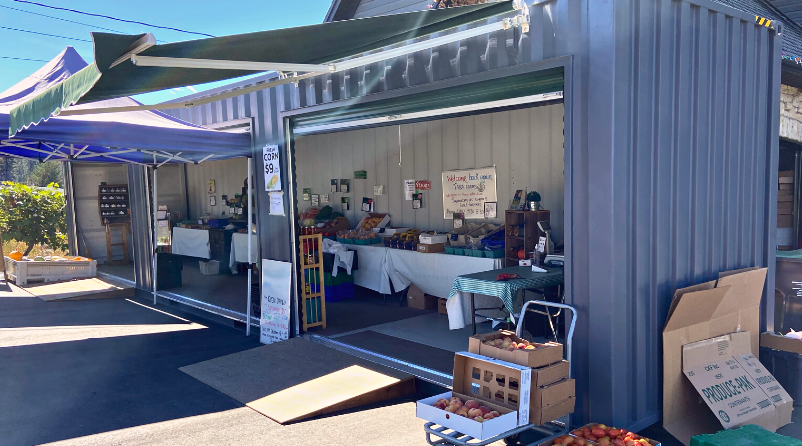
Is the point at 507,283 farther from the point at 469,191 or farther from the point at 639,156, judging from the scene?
the point at 469,191

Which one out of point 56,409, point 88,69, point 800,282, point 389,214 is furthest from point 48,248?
point 800,282

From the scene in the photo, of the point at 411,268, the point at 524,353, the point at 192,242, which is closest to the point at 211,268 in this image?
the point at 192,242

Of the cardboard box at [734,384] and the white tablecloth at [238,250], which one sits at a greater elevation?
the white tablecloth at [238,250]

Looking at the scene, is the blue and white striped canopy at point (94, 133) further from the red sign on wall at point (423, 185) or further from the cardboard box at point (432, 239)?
the red sign on wall at point (423, 185)

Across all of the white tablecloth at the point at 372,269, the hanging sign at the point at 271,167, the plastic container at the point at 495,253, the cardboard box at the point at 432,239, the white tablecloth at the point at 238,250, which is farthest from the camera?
the white tablecloth at the point at 238,250

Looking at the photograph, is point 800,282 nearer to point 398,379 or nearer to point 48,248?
point 398,379

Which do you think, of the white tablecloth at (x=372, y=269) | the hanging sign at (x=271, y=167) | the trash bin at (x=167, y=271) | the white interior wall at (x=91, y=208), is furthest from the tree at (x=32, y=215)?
the hanging sign at (x=271, y=167)

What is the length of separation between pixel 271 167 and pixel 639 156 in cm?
427

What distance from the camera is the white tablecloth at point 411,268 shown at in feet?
24.0

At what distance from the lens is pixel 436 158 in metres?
8.97

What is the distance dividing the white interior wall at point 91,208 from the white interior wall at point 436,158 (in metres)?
4.83

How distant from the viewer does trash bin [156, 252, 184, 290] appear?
9430 mm

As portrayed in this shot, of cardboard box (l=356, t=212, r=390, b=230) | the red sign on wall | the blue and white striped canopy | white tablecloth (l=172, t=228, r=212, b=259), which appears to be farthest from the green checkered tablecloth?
white tablecloth (l=172, t=228, r=212, b=259)

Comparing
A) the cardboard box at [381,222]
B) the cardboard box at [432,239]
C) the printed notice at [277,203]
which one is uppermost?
the printed notice at [277,203]
